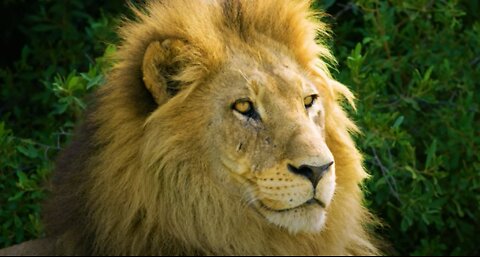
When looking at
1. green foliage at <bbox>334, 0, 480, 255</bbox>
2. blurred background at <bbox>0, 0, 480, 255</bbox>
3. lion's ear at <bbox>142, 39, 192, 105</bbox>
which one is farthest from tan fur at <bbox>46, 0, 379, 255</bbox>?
green foliage at <bbox>334, 0, 480, 255</bbox>

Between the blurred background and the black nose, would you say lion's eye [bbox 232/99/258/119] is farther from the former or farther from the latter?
the blurred background

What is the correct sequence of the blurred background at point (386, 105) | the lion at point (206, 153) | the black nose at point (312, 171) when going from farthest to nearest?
the blurred background at point (386, 105), the lion at point (206, 153), the black nose at point (312, 171)

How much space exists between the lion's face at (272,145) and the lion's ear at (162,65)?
0.16m

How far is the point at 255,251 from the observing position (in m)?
3.58

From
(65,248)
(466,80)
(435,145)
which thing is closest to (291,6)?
(65,248)

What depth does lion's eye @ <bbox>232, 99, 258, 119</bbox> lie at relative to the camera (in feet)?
11.7

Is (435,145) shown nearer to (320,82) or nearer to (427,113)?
(427,113)

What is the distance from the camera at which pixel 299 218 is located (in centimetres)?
347

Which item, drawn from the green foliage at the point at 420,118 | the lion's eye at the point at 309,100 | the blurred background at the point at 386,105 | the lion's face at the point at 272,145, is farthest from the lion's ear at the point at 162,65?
the green foliage at the point at 420,118

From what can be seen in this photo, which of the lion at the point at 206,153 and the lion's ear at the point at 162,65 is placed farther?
the lion's ear at the point at 162,65

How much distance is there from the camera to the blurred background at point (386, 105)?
5289 mm

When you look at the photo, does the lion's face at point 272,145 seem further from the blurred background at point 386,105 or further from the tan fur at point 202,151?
the blurred background at point 386,105

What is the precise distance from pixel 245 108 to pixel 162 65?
0.35m

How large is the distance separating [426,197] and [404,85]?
78 cm
